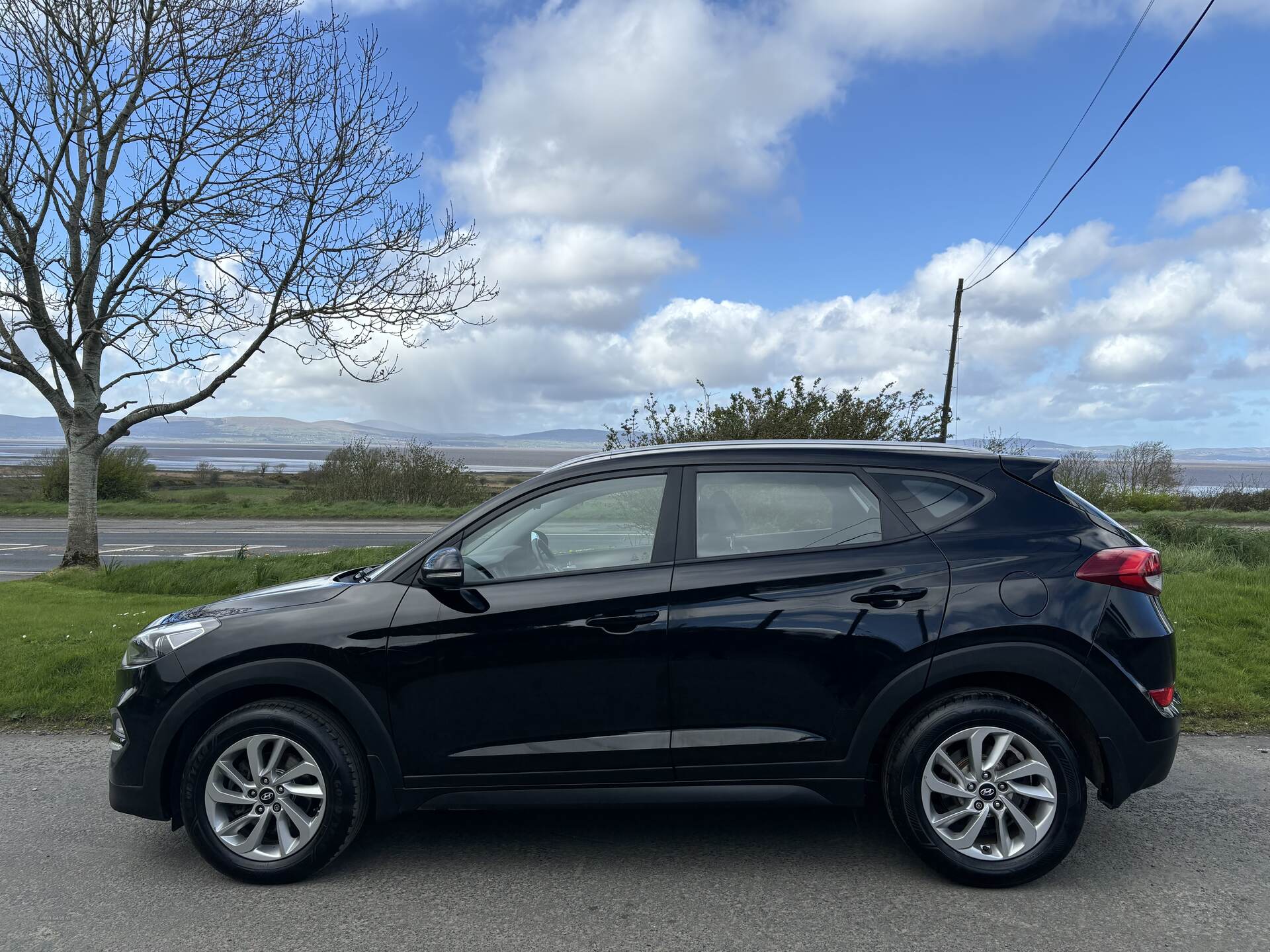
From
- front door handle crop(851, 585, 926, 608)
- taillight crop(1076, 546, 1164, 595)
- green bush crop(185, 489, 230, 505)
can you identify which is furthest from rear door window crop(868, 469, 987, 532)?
green bush crop(185, 489, 230, 505)

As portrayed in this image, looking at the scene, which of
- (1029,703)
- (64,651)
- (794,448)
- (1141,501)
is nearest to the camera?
(1029,703)

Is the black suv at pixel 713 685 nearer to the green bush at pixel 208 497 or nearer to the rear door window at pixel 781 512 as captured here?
the rear door window at pixel 781 512

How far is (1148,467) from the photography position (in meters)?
27.5

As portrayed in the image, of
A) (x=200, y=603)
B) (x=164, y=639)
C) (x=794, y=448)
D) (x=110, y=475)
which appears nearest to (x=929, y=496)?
(x=794, y=448)

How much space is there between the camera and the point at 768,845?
3959mm

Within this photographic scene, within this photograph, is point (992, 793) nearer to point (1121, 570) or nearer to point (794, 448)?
point (1121, 570)

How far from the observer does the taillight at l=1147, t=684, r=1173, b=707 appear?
361 cm

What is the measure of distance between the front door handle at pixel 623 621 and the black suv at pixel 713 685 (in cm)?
1

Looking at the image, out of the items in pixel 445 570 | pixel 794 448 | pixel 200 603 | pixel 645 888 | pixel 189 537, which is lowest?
pixel 645 888

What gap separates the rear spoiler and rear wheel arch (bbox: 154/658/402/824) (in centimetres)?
280

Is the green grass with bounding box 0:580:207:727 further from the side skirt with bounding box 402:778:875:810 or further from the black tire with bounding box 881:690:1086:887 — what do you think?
the black tire with bounding box 881:690:1086:887

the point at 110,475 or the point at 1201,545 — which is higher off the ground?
the point at 110,475

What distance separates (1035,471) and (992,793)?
133 centimetres

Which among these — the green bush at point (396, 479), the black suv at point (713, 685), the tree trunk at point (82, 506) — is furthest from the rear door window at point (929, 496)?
the green bush at point (396, 479)
